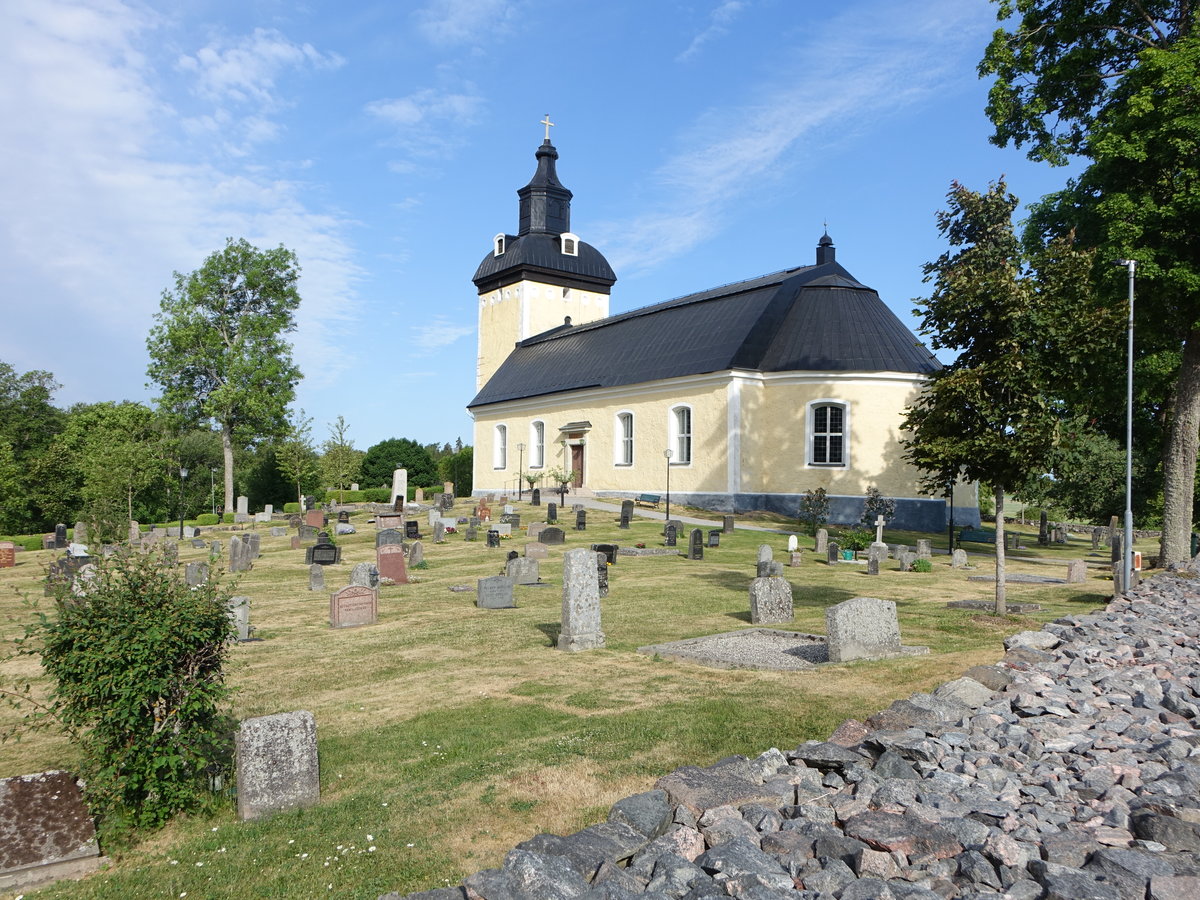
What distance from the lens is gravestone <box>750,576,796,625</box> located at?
12.8 metres

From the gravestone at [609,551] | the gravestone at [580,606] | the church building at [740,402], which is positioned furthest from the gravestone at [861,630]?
the church building at [740,402]

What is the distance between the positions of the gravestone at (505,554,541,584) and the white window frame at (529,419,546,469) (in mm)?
26854

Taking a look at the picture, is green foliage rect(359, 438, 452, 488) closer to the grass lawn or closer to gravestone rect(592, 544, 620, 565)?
gravestone rect(592, 544, 620, 565)

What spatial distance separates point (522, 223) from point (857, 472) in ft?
93.5

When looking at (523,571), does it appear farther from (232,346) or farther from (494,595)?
(232,346)

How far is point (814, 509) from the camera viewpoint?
102 feet

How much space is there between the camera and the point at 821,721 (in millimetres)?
7438

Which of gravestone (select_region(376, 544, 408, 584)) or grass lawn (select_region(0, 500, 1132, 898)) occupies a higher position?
→ gravestone (select_region(376, 544, 408, 584))

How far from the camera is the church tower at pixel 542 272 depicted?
5066 cm

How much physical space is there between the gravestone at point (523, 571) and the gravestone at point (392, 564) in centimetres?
248

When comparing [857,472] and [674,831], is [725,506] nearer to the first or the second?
[857,472]

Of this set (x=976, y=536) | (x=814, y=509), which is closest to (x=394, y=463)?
(x=814, y=509)

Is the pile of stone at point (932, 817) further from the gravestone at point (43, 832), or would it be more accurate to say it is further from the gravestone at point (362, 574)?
→ the gravestone at point (362, 574)

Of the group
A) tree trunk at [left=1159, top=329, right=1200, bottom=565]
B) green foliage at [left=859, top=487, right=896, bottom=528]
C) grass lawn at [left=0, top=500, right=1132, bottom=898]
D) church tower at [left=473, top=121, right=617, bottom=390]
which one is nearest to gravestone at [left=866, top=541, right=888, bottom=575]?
grass lawn at [left=0, top=500, right=1132, bottom=898]
